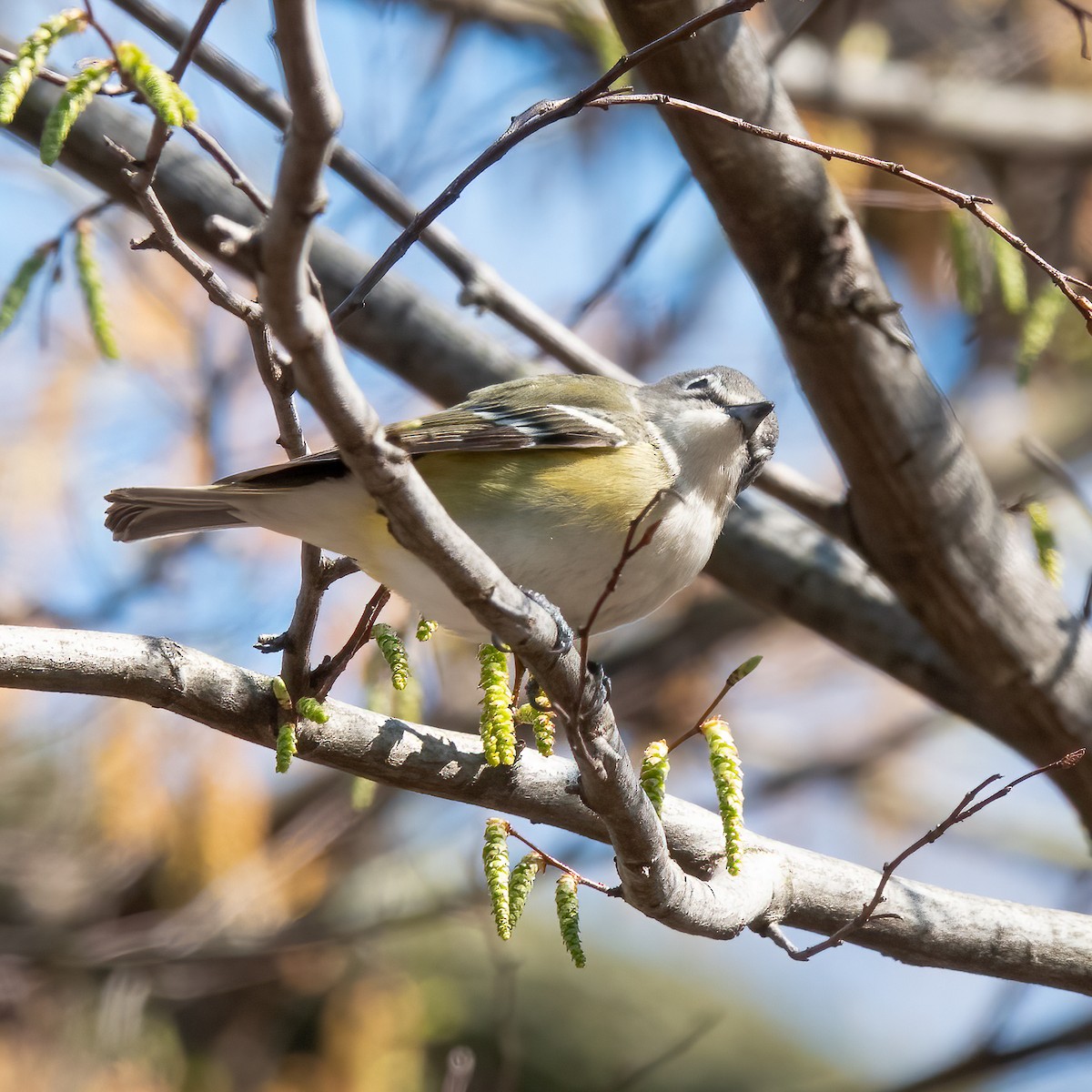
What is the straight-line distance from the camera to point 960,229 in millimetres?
3732

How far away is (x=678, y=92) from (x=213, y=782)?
12.0 feet

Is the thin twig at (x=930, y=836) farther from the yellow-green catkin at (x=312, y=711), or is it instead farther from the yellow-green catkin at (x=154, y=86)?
the yellow-green catkin at (x=154, y=86)

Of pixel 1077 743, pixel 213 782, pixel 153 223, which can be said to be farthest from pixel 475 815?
pixel 153 223

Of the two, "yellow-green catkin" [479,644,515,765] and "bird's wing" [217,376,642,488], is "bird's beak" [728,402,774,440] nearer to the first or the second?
"bird's wing" [217,376,642,488]

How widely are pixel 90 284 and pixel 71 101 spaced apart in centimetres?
144

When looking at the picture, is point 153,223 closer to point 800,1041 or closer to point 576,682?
point 576,682

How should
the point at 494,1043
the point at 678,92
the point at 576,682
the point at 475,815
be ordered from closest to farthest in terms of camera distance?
the point at 576,682
the point at 678,92
the point at 475,815
the point at 494,1043

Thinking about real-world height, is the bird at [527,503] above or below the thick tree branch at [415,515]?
above

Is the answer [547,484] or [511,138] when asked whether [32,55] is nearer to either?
[511,138]

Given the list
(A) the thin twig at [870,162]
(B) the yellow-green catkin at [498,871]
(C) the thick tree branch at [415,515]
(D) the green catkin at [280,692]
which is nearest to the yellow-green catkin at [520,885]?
(B) the yellow-green catkin at [498,871]

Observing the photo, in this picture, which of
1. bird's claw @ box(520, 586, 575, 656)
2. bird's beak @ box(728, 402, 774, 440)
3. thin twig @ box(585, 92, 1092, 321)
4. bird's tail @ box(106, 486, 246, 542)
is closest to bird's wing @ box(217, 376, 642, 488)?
bird's tail @ box(106, 486, 246, 542)

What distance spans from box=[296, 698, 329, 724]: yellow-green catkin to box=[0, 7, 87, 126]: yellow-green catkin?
1.14 meters

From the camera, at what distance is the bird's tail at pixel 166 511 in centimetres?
288

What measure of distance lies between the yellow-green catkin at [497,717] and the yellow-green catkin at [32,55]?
1.16 meters
